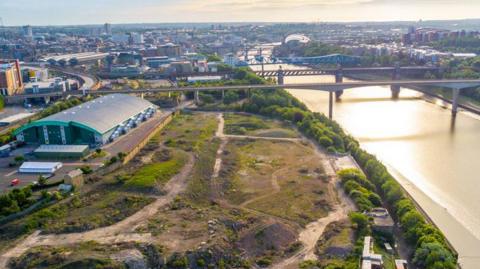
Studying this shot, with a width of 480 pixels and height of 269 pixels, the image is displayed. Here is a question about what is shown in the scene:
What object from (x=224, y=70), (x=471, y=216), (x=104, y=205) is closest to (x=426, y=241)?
(x=471, y=216)

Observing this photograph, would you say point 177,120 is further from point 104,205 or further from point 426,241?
point 426,241

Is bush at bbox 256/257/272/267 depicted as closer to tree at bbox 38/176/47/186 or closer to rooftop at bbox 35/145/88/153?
tree at bbox 38/176/47/186

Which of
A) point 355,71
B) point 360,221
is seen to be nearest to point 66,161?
point 360,221

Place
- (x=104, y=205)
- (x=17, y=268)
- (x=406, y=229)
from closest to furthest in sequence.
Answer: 1. (x=17, y=268)
2. (x=406, y=229)
3. (x=104, y=205)

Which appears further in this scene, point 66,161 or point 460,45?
point 460,45

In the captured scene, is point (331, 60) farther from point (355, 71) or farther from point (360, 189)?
point (360, 189)

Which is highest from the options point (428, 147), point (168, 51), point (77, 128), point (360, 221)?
point (168, 51)
